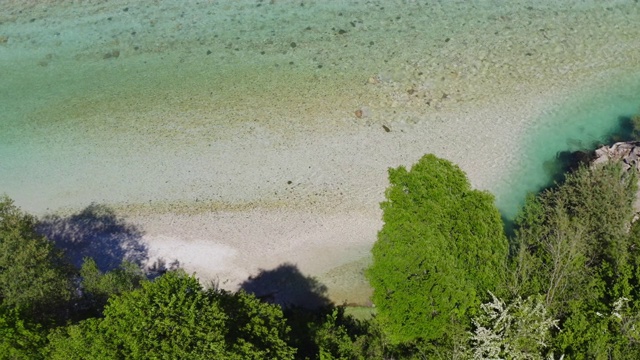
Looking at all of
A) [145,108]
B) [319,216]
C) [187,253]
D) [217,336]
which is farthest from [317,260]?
[145,108]

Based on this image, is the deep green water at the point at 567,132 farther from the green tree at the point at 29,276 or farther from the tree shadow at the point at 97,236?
the green tree at the point at 29,276

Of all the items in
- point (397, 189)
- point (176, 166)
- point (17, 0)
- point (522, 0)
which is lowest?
point (397, 189)

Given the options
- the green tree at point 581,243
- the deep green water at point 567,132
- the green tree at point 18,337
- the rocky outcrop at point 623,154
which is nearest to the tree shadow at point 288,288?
the green tree at point 18,337

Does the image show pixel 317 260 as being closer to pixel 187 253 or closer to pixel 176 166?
pixel 187 253

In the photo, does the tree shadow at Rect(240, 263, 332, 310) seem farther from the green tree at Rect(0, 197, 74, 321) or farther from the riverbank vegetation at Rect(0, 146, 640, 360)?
the green tree at Rect(0, 197, 74, 321)

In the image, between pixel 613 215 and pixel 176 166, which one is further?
pixel 176 166


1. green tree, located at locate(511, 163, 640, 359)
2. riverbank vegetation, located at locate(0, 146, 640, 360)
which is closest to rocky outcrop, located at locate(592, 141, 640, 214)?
green tree, located at locate(511, 163, 640, 359)

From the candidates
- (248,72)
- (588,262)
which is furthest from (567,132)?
(248,72)
